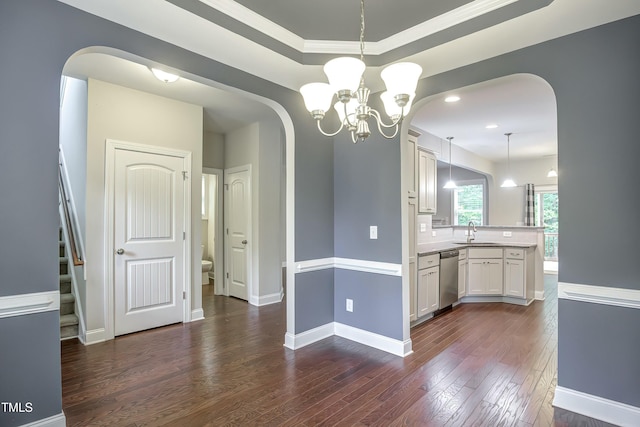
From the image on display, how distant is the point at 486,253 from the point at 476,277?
1.31 feet

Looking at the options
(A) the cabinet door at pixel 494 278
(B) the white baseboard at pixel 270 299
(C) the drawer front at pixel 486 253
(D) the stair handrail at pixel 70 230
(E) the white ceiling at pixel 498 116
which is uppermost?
(E) the white ceiling at pixel 498 116

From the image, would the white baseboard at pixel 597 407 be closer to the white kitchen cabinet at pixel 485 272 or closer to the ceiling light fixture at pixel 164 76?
the white kitchen cabinet at pixel 485 272

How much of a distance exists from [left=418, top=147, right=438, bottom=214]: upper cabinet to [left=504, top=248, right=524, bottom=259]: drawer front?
1.47 m

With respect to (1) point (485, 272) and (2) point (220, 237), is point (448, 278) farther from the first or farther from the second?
(2) point (220, 237)

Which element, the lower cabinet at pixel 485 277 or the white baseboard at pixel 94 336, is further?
the lower cabinet at pixel 485 277

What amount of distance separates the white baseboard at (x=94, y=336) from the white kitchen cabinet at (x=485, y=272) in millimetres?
4815

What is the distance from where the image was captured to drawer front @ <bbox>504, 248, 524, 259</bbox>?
15.7 feet

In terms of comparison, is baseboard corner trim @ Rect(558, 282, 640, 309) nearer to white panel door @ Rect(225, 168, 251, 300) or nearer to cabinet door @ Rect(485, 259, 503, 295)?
cabinet door @ Rect(485, 259, 503, 295)

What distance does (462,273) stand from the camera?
491cm

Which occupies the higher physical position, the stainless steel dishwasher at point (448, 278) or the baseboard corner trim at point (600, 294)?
the baseboard corner trim at point (600, 294)

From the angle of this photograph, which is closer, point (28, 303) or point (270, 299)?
point (28, 303)

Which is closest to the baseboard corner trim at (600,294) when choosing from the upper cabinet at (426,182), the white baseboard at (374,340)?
the white baseboard at (374,340)

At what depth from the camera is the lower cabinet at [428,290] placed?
3880mm

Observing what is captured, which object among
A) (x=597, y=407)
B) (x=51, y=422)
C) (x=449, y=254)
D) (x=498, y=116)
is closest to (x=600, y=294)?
(x=597, y=407)
